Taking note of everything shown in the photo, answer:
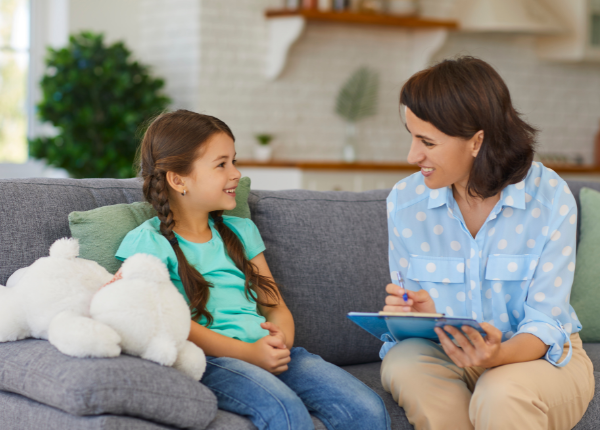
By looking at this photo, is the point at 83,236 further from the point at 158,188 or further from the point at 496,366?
the point at 496,366

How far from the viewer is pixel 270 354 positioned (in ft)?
4.63

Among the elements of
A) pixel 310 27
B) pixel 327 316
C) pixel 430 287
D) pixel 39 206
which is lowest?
pixel 327 316

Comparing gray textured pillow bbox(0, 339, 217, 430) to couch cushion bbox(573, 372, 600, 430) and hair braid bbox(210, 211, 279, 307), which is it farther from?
couch cushion bbox(573, 372, 600, 430)

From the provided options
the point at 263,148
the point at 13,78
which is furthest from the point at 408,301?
the point at 13,78

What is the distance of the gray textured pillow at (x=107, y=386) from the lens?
42.6 inches

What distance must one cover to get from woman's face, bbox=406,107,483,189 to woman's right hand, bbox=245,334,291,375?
455mm

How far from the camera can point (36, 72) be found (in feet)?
13.0

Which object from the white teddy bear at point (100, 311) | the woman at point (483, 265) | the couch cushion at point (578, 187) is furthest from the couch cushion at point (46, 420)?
the couch cushion at point (578, 187)

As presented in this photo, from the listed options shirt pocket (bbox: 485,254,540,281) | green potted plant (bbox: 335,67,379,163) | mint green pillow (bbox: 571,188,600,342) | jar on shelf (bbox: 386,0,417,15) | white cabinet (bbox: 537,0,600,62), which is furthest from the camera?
white cabinet (bbox: 537,0,600,62)

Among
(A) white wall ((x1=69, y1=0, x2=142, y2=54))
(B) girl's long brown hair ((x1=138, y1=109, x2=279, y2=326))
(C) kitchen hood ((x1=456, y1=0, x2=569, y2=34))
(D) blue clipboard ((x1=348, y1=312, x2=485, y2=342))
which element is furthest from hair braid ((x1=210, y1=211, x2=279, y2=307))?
(C) kitchen hood ((x1=456, y1=0, x2=569, y2=34))

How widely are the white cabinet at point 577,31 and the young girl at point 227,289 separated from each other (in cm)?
372

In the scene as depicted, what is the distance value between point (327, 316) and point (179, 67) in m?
2.59

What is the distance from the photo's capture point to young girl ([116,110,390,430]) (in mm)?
1331

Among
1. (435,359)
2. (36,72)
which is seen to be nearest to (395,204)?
(435,359)
